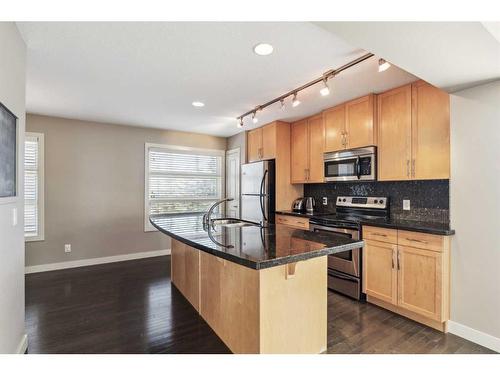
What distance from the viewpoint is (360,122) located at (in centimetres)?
307

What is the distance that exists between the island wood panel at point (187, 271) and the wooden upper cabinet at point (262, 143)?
7.01 feet

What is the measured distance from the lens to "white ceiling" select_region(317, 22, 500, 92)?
1.32 meters

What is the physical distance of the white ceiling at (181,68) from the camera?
5.85 feet

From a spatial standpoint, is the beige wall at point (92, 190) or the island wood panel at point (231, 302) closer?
the island wood panel at point (231, 302)

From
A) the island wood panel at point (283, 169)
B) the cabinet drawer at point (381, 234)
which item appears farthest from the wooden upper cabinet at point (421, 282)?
the island wood panel at point (283, 169)

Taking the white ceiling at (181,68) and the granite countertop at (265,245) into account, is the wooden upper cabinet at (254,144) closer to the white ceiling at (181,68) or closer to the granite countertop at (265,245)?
the white ceiling at (181,68)

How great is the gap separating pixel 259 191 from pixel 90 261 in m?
3.03

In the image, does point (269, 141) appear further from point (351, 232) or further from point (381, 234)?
point (381, 234)

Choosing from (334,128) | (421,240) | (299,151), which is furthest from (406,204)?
(299,151)

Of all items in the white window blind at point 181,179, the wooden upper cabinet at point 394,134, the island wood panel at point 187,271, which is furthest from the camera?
the white window blind at point 181,179

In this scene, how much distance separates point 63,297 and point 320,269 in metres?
2.95

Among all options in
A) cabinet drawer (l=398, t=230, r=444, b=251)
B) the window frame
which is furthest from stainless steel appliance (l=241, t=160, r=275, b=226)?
the window frame
